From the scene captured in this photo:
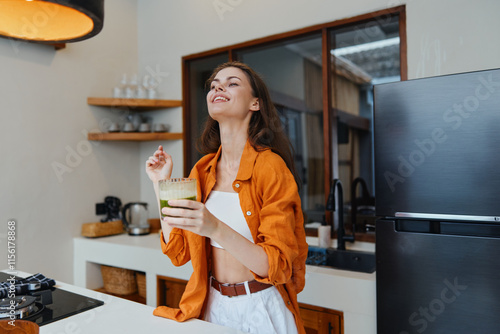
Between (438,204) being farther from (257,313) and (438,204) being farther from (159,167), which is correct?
(159,167)

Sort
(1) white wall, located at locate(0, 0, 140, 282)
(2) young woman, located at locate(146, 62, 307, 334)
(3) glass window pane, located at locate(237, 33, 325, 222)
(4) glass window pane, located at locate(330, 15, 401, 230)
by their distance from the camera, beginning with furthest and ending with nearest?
(4) glass window pane, located at locate(330, 15, 401, 230) → (3) glass window pane, located at locate(237, 33, 325, 222) → (1) white wall, located at locate(0, 0, 140, 282) → (2) young woman, located at locate(146, 62, 307, 334)

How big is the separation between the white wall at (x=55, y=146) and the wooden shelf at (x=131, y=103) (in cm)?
9

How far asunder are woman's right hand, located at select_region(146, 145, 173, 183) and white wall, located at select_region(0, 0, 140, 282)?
1.70m

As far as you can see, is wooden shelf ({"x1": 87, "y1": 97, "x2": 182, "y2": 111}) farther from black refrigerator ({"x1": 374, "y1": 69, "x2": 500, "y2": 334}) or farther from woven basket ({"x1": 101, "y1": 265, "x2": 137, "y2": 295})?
black refrigerator ({"x1": 374, "y1": 69, "x2": 500, "y2": 334})

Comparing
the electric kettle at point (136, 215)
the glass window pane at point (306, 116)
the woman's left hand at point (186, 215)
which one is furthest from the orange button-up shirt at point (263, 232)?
the glass window pane at point (306, 116)

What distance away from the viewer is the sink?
2.19m

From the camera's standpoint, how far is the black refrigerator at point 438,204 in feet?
4.43

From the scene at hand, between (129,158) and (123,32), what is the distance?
42.6 inches

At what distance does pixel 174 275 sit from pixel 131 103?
4.57ft

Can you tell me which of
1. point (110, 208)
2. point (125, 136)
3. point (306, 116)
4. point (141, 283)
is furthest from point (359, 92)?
point (141, 283)

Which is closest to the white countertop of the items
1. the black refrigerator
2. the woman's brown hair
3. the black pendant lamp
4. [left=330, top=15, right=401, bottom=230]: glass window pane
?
the woman's brown hair

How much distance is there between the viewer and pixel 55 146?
279cm

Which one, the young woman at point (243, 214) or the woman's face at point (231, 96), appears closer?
the young woman at point (243, 214)

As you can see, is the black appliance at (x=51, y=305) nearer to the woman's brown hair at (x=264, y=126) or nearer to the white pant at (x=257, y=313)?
the white pant at (x=257, y=313)
